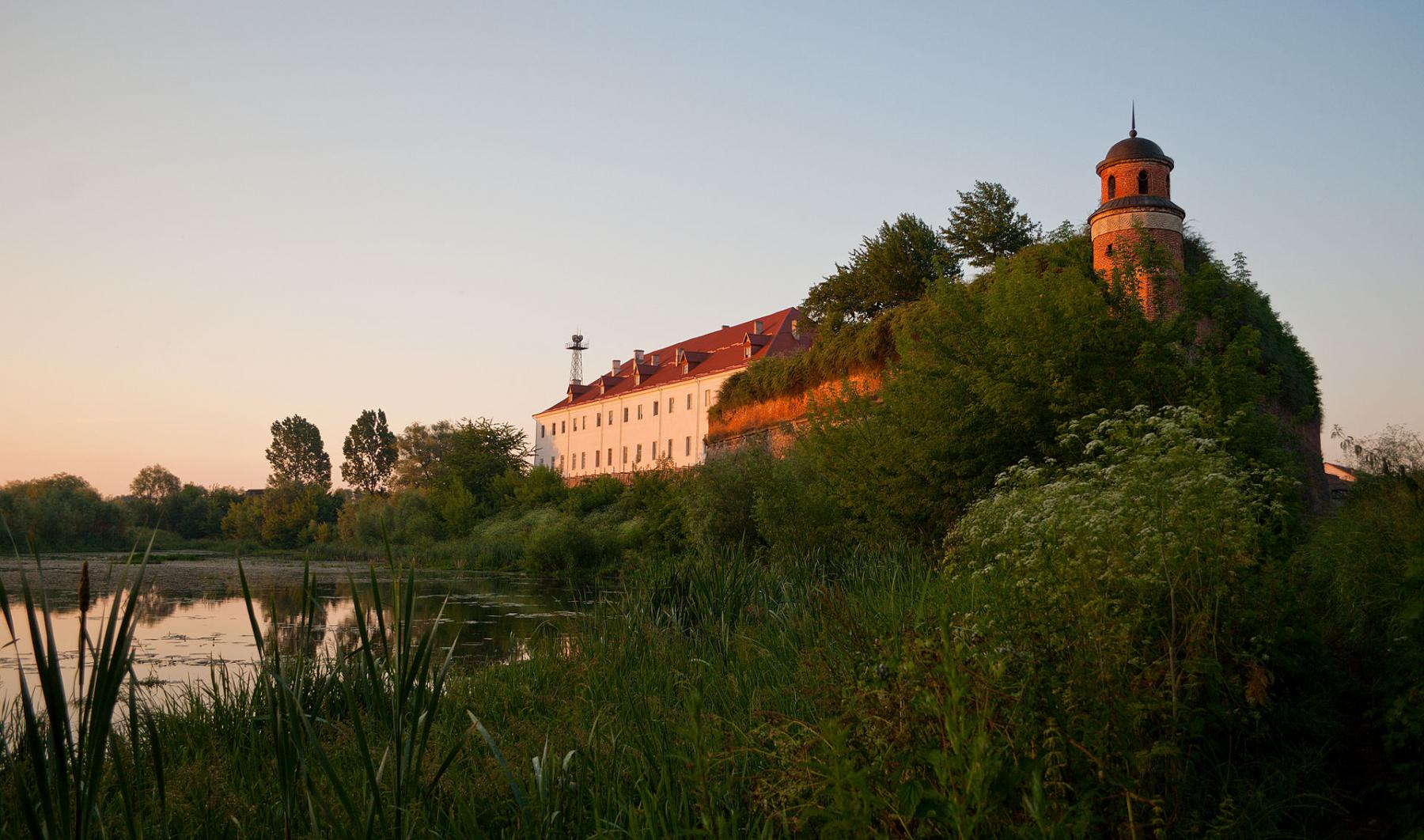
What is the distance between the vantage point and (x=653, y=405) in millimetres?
54844

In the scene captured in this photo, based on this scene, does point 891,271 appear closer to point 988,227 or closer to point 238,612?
point 988,227

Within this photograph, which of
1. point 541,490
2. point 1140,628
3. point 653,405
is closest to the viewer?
point 1140,628

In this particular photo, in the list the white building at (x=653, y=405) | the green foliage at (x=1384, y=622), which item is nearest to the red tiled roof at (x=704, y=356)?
the white building at (x=653, y=405)

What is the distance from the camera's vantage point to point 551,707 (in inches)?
299

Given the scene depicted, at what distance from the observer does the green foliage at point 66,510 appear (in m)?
28.5

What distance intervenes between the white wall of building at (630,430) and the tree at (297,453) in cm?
2830

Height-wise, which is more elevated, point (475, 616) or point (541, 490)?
point (541, 490)

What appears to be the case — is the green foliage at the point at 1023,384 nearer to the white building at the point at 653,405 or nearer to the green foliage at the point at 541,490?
the white building at the point at 653,405

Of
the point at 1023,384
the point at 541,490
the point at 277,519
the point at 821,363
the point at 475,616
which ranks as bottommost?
the point at 475,616

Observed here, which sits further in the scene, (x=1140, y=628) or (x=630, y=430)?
(x=630, y=430)

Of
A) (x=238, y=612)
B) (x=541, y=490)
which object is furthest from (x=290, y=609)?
(x=541, y=490)

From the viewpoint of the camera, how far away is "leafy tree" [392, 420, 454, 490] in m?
66.8

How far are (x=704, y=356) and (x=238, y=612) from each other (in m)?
35.9

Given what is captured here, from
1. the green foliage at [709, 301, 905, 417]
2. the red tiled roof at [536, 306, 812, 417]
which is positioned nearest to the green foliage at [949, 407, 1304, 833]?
the green foliage at [709, 301, 905, 417]
